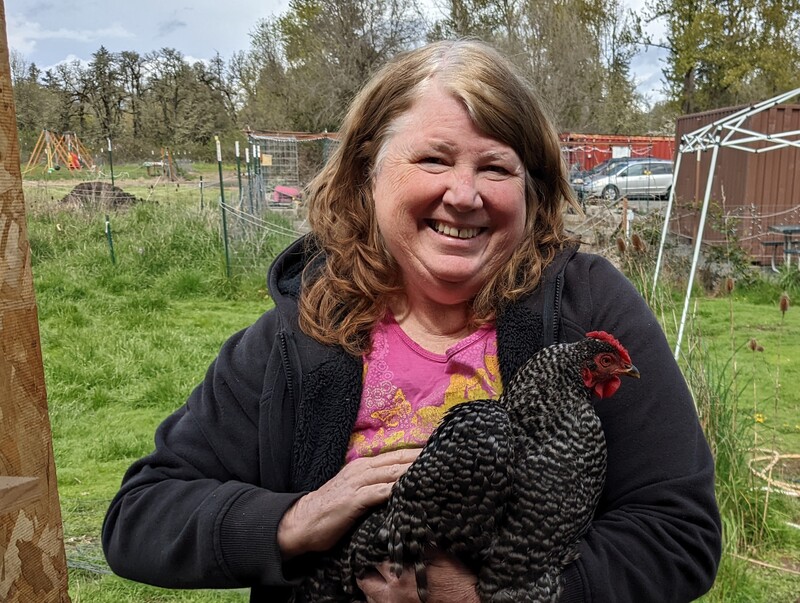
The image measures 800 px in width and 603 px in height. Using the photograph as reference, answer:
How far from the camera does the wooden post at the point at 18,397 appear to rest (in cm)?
135

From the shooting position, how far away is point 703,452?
1.78m

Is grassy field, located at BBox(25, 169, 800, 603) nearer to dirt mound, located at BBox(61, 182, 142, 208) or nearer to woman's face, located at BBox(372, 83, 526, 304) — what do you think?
dirt mound, located at BBox(61, 182, 142, 208)

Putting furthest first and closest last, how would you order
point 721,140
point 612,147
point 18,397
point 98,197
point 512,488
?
point 612,147 < point 98,197 < point 721,140 < point 512,488 < point 18,397

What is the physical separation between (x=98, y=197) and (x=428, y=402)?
45.1 feet

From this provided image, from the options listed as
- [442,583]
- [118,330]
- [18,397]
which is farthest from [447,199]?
[118,330]

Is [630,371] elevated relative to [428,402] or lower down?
elevated

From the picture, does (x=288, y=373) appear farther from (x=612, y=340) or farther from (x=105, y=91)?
(x=105, y=91)

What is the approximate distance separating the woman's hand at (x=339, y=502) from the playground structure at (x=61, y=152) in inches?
733

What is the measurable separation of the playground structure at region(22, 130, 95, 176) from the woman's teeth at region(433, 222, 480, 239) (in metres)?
18.5

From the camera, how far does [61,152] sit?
1931 centimetres

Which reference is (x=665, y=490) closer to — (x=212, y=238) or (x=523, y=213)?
(x=523, y=213)

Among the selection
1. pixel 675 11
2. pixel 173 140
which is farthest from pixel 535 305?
pixel 675 11

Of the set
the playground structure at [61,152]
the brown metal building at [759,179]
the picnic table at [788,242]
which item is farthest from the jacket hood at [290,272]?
the playground structure at [61,152]

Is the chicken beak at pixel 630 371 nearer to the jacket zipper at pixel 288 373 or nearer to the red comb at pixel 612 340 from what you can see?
the red comb at pixel 612 340
